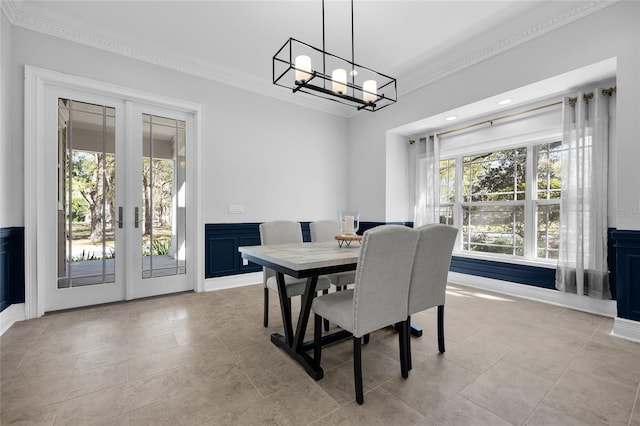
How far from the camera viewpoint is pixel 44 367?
1.91 metres

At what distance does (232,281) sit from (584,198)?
14.1 ft

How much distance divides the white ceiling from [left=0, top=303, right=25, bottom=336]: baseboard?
2722mm

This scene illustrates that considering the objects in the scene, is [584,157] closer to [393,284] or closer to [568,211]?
[568,211]

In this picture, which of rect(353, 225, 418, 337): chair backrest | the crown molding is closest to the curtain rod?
the crown molding

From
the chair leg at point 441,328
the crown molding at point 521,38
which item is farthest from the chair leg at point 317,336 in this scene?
the crown molding at point 521,38

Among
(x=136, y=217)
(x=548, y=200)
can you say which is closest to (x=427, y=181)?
(x=548, y=200)

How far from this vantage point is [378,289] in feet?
5.27

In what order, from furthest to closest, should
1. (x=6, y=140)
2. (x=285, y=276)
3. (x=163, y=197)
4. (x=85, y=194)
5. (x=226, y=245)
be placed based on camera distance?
(x=226, y=245) → (x=163, y=197) → (x=85, y=194) → (x=6, y=140) → (x=285, y=276)

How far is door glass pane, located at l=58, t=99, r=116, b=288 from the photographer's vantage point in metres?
3.01

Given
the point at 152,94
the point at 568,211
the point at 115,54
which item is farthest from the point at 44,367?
the point at 568,211

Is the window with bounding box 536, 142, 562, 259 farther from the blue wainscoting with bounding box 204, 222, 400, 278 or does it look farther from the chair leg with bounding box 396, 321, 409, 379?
the blue wainscoting with bounding box 204, 222, 400, 278

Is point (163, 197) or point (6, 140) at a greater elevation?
point (6, 140)

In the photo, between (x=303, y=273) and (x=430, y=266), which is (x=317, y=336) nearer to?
(x=303, y=273)

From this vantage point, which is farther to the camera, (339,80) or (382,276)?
(339,80)
